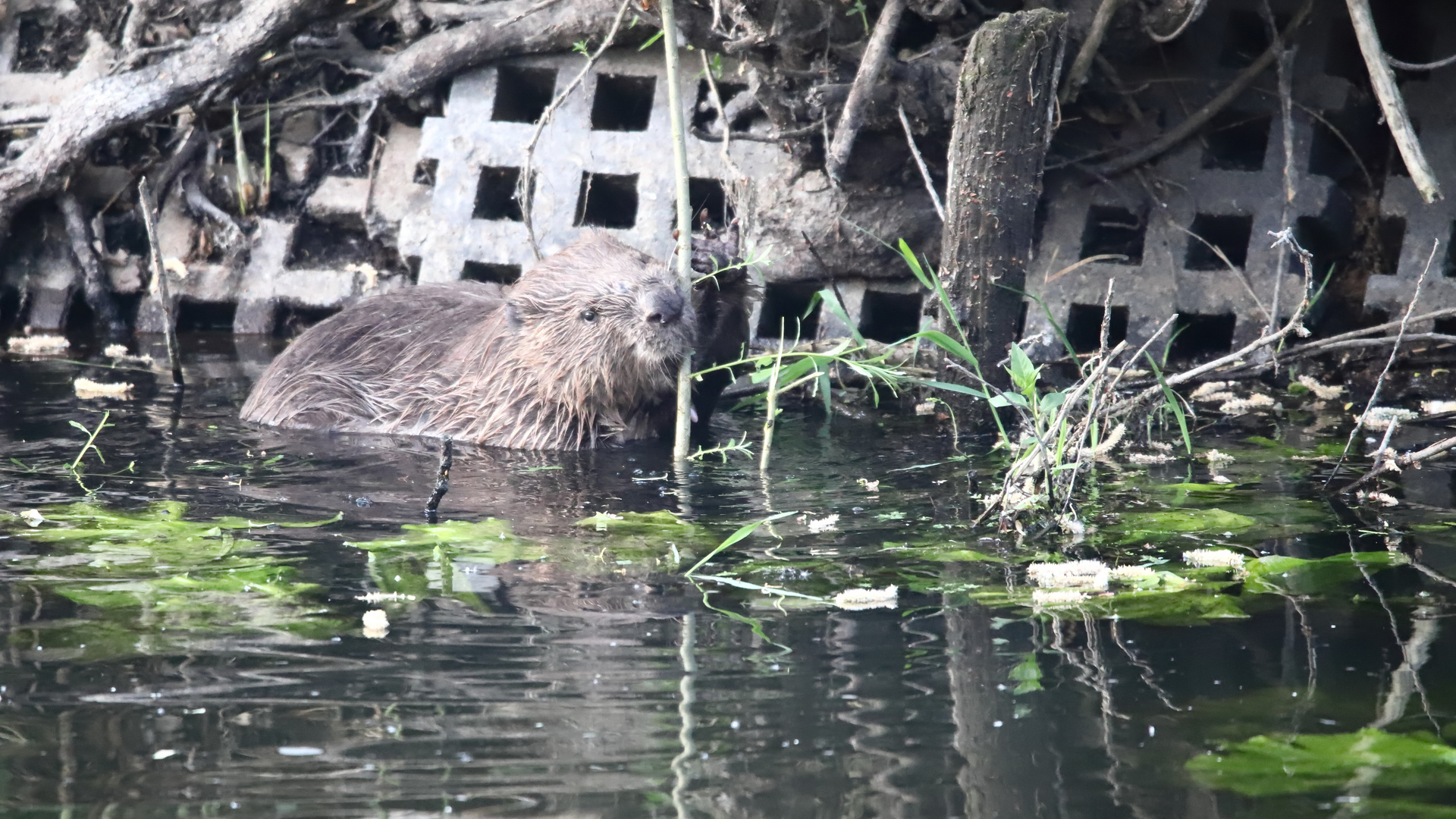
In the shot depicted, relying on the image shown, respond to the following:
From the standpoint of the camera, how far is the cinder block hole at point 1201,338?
6.04 metres

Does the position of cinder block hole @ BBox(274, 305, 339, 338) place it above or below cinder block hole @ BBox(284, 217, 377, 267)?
below

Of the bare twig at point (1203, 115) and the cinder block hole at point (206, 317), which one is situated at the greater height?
the bare twig at point (1203, 115)

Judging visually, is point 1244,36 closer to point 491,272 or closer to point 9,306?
point 491,272

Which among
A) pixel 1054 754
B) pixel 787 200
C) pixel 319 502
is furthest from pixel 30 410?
pixel 1054 754

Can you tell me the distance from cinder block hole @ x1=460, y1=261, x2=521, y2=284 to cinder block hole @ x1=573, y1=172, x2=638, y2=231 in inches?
17.0

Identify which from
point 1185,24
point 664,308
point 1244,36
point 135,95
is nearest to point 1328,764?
Result: point 664,308

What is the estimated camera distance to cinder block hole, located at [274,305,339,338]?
738 cm

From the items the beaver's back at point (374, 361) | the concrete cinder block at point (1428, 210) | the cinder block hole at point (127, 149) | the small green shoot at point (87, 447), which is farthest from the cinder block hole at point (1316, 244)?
the cinder block hole at point (127, 149)

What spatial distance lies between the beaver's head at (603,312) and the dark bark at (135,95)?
248 cm

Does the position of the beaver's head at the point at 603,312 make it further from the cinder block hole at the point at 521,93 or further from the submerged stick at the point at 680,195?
the cinder block hole at the point at 521,93

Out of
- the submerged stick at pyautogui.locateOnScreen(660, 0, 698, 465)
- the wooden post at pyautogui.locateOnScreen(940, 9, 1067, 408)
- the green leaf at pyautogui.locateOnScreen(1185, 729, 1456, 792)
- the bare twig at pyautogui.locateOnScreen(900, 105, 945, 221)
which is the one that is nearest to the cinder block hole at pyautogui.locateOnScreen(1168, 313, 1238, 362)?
the bare twig at pyautogui.locateOnScreen(900, 105, 945, 221)

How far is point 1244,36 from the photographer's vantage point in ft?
20.4

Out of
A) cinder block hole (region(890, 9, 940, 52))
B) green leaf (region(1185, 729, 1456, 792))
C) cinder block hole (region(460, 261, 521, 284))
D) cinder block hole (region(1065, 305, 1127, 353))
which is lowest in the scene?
green leaf (region(1185, 729, 1456, 792))

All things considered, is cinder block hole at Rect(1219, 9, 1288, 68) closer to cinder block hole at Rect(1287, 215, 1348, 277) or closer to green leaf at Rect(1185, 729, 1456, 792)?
cinder block hole at Rect(1287, 215, 1348, 277)
